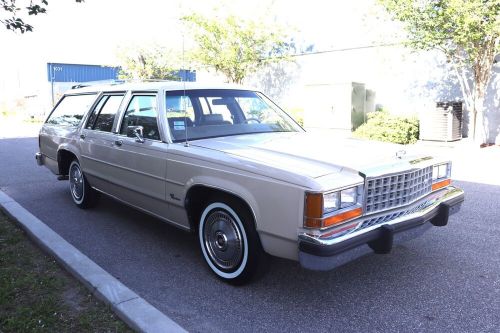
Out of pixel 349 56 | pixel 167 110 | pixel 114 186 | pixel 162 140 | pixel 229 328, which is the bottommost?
pixel 229 328

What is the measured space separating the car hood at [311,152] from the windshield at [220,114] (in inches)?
7.1

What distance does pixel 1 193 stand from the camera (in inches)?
262

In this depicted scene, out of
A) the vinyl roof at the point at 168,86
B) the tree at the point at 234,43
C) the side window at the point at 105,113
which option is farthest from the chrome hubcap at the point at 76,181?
the tree at the point at 234,43

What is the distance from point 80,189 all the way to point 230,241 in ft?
10.7

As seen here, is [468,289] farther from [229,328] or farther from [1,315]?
[1,315]

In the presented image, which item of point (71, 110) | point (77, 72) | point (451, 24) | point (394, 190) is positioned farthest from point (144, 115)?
point (77, 72)

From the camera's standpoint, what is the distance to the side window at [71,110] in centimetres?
599

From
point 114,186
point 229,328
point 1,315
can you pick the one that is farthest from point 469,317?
point 114,186

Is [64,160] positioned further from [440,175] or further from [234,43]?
[234,43]

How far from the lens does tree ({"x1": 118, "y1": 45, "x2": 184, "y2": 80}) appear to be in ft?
75.6

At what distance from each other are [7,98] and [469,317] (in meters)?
42.3

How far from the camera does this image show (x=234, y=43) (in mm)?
16938

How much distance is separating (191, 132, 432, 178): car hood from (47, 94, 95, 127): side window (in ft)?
8.60

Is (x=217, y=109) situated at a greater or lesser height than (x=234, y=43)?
lesser
